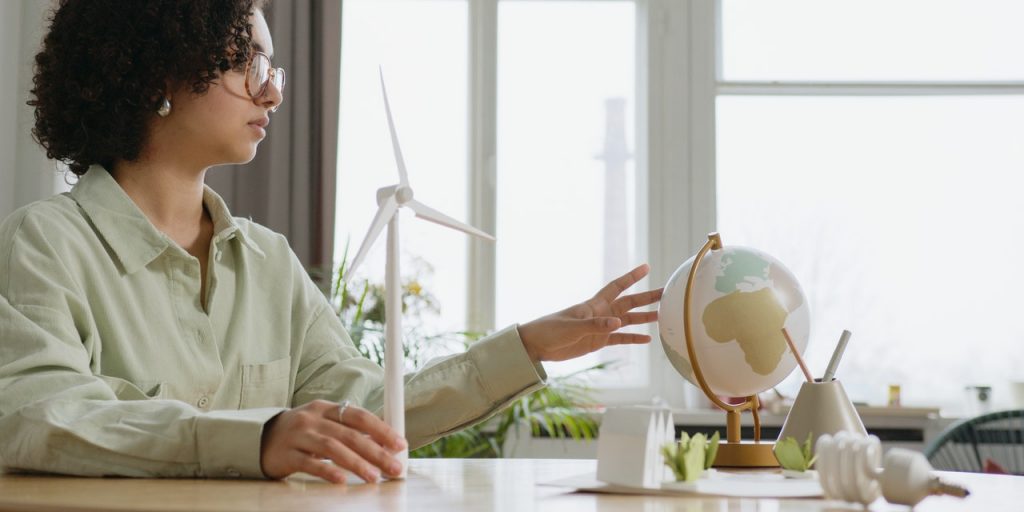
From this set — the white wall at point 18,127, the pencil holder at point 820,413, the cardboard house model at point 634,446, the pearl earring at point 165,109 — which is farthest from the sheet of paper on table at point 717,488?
the white wall at point 18,127

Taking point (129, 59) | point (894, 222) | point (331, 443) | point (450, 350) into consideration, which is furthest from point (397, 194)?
point (894, 222)

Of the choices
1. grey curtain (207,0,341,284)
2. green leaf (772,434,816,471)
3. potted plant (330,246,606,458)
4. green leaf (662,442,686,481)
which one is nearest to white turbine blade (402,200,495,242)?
green leaf (662,442,686,481)

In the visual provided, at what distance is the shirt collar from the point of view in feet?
4.99

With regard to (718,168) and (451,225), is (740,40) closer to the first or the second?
(718,168)

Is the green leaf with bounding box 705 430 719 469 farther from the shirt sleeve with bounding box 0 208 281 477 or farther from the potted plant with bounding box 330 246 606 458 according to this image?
the potted plant with bounding box 330 246 606 458

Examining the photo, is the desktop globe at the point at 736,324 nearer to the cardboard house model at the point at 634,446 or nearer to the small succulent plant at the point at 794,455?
the small succulent plant at the point at 794,455

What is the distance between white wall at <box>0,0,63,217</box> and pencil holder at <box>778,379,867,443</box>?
8.01 ft

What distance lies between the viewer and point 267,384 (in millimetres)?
1661

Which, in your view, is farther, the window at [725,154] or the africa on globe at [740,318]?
the window at [725,154]

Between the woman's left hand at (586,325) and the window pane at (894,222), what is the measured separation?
2.63 m

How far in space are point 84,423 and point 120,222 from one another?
0.40 metres

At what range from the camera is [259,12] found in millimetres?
1809

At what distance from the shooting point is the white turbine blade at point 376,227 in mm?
1205

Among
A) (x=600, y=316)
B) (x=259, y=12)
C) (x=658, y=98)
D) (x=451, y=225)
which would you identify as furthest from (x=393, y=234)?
(x=658, y=98)
